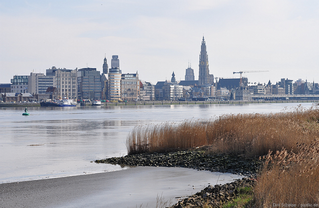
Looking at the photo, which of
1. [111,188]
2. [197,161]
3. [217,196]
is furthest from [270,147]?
[111,188]

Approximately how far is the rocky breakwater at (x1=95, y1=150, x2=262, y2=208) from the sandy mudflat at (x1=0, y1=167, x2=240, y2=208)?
105 cm

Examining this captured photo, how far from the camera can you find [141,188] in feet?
55.2

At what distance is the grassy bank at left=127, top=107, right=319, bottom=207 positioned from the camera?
1093 cm

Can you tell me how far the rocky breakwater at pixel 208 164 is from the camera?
13.3 metres

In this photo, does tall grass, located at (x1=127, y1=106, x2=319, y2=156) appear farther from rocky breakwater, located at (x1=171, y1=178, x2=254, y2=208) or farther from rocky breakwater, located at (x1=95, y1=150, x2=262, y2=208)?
rocky breakwater, located at (x1=171, y1=178, x2=254, y2=208)

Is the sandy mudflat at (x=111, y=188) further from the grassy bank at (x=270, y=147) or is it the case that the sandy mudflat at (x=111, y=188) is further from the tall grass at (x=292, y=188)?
the tall grass at (x=292, y=188)

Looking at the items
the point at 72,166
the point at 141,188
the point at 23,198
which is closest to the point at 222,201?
the point at 141,188

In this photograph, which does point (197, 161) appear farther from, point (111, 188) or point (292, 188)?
point (292, 188)

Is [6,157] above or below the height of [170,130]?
below

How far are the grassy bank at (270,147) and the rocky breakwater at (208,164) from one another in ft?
2.96

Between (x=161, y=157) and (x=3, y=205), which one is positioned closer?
(x=3, y=205)

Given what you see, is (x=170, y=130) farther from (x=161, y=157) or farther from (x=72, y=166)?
(x=72, y=166)

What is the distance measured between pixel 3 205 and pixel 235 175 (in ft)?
33.7

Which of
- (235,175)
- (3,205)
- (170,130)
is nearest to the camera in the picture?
(3,205)
